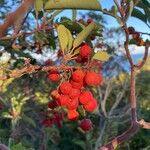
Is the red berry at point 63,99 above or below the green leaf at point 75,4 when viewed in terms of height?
below

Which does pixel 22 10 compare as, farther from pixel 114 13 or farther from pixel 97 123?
pixel 97 123

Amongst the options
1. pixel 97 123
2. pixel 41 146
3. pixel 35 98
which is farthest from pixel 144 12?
pixel 97 123

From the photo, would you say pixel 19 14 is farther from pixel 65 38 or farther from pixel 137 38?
pixel 137 38

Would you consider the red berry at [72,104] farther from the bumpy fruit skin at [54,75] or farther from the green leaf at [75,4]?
the green leaf at [75,4]

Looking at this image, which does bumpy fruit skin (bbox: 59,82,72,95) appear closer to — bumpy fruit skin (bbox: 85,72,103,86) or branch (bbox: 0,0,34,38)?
bumpy fruit skin (bbox: 85,72,103,86)

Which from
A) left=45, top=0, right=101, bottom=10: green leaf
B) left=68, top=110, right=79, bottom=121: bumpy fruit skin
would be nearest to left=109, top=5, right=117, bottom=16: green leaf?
left=45, top=0, right=101, bottom=10: green leaf

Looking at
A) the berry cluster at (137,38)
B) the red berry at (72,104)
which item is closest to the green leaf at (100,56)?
the red berry at (72,104)
